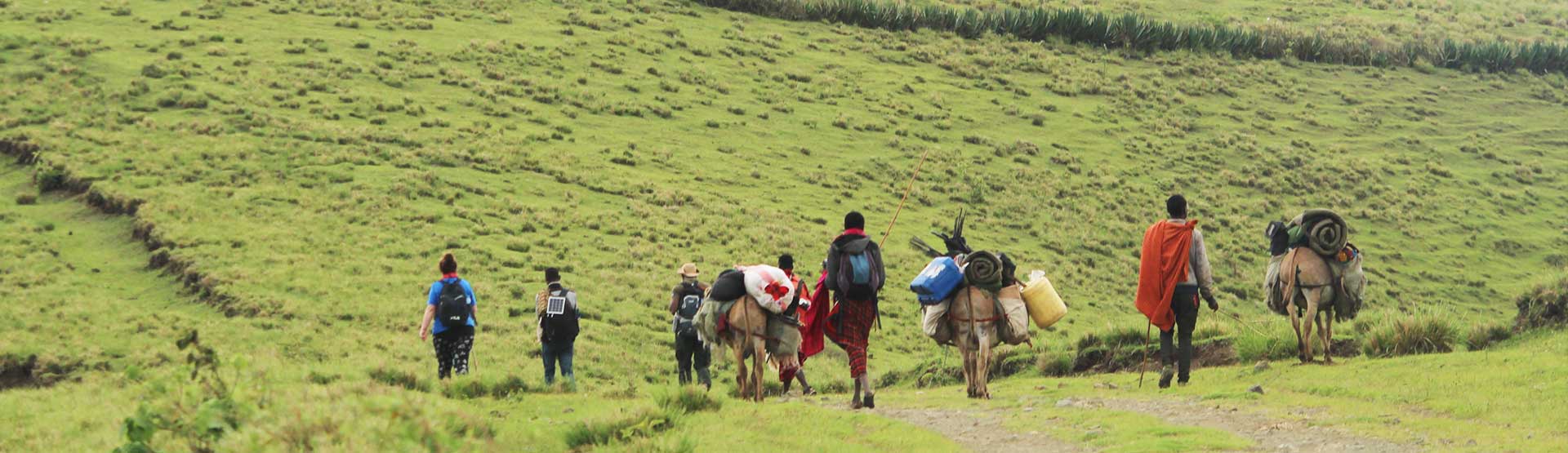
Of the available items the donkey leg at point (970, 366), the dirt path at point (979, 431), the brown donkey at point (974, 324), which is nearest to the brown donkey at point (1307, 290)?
the brown donkey at point (974, 324)

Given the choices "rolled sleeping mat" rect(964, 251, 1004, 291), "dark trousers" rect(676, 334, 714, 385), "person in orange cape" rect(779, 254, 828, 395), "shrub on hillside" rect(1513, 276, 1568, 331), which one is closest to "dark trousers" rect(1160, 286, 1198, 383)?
"rolled sleeping mat" rect(964, 251, 1004, 291)

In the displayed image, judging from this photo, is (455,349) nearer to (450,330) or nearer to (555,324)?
(450,330)

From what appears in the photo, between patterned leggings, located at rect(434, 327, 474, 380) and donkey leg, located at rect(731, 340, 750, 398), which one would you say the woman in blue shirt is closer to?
patterned leggings, located at rect(434, 327, 474, 380)

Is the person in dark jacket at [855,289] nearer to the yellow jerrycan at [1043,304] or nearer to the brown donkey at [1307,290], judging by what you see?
the yellow jerrycan at [1043,304]

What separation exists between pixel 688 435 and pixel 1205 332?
37.1 ft

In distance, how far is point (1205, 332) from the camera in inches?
778

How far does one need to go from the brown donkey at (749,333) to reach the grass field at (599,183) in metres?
1.26

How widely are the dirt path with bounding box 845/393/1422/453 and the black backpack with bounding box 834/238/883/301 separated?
1.26m

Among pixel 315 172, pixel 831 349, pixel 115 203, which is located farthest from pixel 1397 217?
pixel 115 203

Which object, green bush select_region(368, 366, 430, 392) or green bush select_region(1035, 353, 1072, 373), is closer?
green bush select_region(368, 366, 430, 392)

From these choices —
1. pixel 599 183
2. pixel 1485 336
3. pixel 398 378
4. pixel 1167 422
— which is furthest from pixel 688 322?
pixel 599 183

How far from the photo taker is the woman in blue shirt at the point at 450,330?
15578 millimetres

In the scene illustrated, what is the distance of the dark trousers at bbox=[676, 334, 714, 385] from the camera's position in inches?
703

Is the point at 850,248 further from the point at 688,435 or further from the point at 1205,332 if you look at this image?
the point at 1205,332
